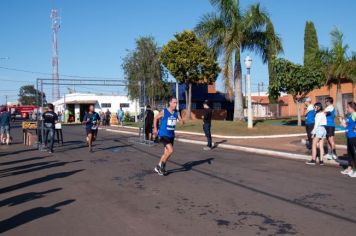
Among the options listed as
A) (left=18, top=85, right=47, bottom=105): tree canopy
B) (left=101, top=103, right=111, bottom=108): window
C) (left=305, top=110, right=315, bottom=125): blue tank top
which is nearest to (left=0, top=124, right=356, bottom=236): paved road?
(left=305, top=110, right=315, bottom=125): blue tank top

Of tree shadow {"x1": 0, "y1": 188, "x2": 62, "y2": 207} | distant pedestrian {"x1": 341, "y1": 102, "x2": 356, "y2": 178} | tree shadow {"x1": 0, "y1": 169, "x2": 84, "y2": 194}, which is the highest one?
distant pedestrian {"x1": 341, "y1": 102, "x2": 356, "y2": 178}

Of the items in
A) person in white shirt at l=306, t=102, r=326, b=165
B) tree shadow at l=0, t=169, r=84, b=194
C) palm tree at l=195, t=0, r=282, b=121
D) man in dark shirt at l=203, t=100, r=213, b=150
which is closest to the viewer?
tree shadow at l=0, t=169, r=84, b=194

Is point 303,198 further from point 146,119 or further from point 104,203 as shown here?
point 146,119

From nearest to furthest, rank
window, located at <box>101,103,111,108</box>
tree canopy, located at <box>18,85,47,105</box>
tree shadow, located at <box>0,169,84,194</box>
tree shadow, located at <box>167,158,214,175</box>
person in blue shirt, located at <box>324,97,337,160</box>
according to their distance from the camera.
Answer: tree shadow, located at <box>0,169,84,194</box>
tree shadow, located at <box>167,158,214,175</box>
person in blue shirt, located at <box>324,97,337,160</box>
window, located at <box>101,103,111,108</box>
tree canopy, located at <box>18,85,47,105</box>

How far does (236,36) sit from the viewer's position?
27219mm

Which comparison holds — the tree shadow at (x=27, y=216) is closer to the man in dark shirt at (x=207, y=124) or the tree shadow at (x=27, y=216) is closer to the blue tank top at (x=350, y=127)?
the blue tank top at (x=350, y=127)

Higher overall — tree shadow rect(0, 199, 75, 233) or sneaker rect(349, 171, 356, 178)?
sneaker rect(349, 171, 356, 178)

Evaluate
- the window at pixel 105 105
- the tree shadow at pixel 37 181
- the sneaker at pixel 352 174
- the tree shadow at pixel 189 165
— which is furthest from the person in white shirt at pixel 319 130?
the window at pixel 105 105

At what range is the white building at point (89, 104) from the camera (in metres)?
57.7

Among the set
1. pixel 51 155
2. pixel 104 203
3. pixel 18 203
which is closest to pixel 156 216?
pixel 104 203

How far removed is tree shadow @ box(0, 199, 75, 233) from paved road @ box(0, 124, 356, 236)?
0.01 meters

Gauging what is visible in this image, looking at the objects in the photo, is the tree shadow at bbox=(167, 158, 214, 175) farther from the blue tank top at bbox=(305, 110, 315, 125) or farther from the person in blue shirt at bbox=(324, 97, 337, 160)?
the person in blue shirt at bbox=(324, 97, 337, 160)

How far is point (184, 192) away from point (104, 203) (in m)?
1.65

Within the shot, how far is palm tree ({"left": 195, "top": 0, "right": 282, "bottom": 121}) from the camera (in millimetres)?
27306
